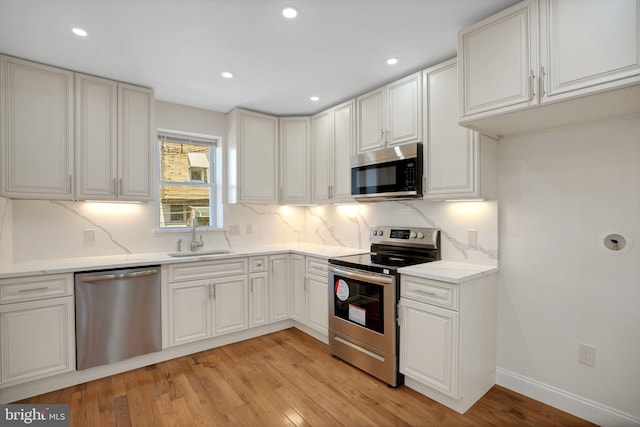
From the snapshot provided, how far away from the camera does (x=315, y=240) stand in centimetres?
410

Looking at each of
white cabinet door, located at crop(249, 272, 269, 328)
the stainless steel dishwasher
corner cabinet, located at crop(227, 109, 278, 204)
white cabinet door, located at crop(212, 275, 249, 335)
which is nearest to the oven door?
white cabinet door, located at crop(249, 272, 269, 328)

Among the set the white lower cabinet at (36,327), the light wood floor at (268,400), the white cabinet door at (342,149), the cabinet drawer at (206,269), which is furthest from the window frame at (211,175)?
the light wood floor at (268,400)

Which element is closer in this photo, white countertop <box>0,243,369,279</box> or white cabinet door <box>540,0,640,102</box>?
white cabinet door <box>540,0,640,102</box>

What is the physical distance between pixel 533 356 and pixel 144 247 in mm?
Result: 3485

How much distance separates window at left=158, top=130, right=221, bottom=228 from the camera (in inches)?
136

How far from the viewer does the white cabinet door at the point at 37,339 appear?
7.09 feet

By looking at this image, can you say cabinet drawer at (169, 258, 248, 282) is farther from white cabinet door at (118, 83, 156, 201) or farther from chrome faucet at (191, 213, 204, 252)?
white cabinet door at (118, 83, 156, 201)

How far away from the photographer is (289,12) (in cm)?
188

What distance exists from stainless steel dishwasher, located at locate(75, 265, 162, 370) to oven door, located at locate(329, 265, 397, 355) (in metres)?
1.54

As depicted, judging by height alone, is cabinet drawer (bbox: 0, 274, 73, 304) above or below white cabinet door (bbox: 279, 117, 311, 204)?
below

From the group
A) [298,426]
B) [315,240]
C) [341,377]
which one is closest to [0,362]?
[298,426]

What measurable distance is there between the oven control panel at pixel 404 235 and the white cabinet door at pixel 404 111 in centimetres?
79

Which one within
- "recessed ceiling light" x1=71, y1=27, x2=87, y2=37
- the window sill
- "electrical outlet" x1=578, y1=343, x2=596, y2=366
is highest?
"recessed ceiling light" x1=71, y1=27, x2=87, y2=37

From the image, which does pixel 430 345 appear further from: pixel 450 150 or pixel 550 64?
pixel 550 64
